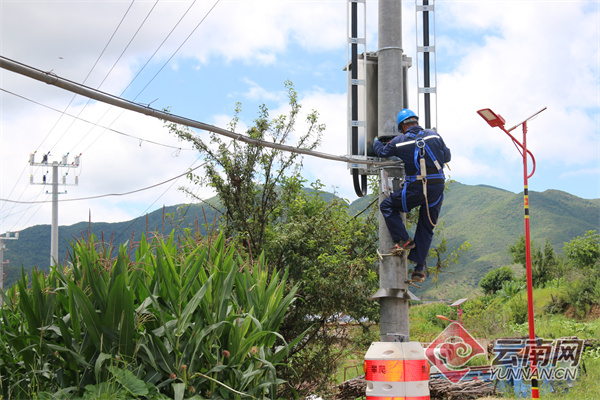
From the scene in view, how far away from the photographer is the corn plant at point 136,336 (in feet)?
14.5

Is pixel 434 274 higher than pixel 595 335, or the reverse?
pixel 434 274

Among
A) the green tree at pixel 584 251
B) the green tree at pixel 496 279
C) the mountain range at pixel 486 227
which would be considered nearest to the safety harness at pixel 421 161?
the green tree at pixel 584 251

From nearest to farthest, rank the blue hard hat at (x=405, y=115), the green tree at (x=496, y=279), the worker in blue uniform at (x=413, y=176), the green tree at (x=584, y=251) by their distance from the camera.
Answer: the worker in blue uniform at (x=413, y=176) < the blue hard hat at (x=405, y=115) < the green tree at (x=584, y=251) < the green tree at (x=496, y=279)

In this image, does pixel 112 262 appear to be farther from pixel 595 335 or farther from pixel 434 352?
pixel 595 335

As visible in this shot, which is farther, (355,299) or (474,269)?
(474,269)

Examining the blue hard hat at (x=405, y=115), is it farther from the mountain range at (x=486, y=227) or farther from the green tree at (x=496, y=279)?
the mountain range at (x=486, y=227)

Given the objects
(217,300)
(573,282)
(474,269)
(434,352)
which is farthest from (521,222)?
(217,300)

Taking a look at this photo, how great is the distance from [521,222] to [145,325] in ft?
384

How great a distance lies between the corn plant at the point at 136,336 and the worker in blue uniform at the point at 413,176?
2.48m

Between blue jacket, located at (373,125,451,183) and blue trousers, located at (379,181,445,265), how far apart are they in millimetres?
162

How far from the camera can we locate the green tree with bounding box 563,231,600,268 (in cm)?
2523

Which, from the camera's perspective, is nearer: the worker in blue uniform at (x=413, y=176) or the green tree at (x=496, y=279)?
the worker in blue uniform at (x=413, y=176)

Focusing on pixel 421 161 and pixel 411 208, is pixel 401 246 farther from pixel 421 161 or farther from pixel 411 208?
pixel 421 161

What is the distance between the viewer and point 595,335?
1691 cm
